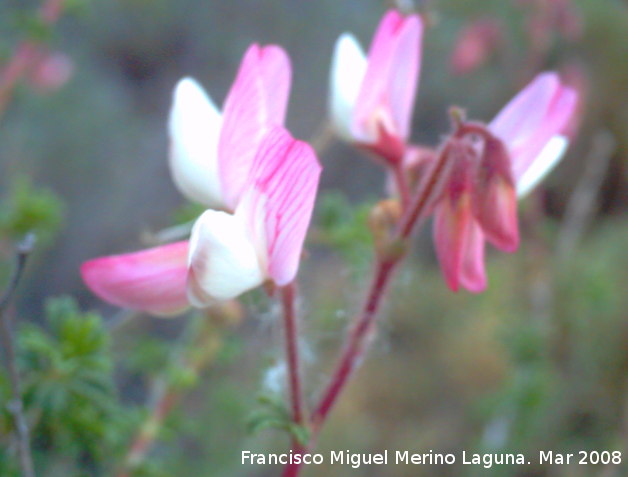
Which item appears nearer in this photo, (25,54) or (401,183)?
(401,183)

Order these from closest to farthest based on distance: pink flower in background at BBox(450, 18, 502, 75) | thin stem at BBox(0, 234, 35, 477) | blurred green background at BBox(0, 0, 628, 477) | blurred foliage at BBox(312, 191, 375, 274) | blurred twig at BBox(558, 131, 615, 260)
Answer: thin stem at BBox(0, 234, 35, 477)
blurred green background at BBox(0, 0, 628, 477)
blurred foliage at BBox(312, 191, 375, 274)
pink flower in background at BBox(450, 18, 502, 75)
blurred twig at BBox(558, 131, 615, 260)

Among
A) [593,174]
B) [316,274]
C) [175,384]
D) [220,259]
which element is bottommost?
[175,384]

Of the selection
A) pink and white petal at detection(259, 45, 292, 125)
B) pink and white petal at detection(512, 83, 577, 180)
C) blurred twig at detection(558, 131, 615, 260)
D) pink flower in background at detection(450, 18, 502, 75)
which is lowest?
pink and white petal at detection(512, 83, 577, 180)

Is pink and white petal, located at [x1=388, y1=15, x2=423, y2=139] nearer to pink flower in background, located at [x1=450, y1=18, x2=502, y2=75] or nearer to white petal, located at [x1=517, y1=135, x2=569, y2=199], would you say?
white petal, located at [x1=517, y1=135, x2=569, y2=199]

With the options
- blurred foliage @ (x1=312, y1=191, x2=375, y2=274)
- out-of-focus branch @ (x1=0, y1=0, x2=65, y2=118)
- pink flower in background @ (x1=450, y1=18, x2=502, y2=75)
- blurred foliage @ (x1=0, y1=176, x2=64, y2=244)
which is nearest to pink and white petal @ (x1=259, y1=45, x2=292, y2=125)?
blurred foliage @ (x1=312, y1=191, x2=375, y2=274)

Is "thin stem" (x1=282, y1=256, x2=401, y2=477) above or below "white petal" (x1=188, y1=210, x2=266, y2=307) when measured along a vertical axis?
below

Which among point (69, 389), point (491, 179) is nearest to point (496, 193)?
point (491, 179)

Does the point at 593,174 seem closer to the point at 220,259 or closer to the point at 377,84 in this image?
the point at 377,84

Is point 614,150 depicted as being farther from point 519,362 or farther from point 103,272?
point 103,272

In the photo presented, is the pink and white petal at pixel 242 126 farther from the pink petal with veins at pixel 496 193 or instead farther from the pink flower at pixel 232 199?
the pink petal with veins at pixel 496 193
